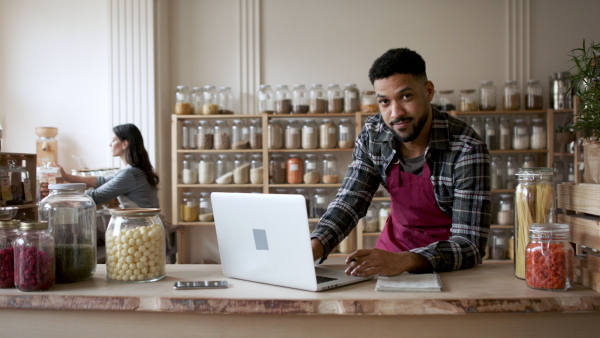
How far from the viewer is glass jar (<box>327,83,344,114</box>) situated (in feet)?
15.5

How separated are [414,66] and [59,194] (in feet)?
3.88

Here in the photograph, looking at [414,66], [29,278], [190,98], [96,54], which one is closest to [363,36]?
[190,98]

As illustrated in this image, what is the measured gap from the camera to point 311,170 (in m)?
4.75

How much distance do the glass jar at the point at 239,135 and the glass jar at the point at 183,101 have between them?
1.34ft

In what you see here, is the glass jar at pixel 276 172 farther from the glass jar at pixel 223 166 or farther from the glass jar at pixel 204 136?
the glass jar at pixel 204 136

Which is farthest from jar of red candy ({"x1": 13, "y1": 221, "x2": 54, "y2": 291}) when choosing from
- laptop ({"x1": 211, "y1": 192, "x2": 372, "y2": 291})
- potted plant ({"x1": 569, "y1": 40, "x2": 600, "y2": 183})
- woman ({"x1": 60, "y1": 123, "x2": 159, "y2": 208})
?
woman ({"x1": 60, "y1": 123, "x2": 159, "y2": 208})

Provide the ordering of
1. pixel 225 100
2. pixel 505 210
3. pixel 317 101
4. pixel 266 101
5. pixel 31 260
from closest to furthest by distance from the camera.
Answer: pixel 31 260, pixel 505 210, pixel 317 101, pixel 266 101, pixel 225 100

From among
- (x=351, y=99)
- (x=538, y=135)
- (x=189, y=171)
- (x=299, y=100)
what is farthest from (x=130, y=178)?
(x=538, y=135)

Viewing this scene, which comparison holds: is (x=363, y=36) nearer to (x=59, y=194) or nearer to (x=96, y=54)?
(x=96, y=54)

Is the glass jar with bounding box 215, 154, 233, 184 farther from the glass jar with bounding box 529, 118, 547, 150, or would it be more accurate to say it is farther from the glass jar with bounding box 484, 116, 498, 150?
the glass jar with bounding box 529, 118, 547, 150

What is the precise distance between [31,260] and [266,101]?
11.3ft

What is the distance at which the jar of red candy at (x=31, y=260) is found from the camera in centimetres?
148

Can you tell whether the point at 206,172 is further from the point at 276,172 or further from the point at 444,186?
the point at 444,186

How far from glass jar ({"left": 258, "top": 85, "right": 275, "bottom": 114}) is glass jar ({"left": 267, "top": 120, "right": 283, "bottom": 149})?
0.41 ft
